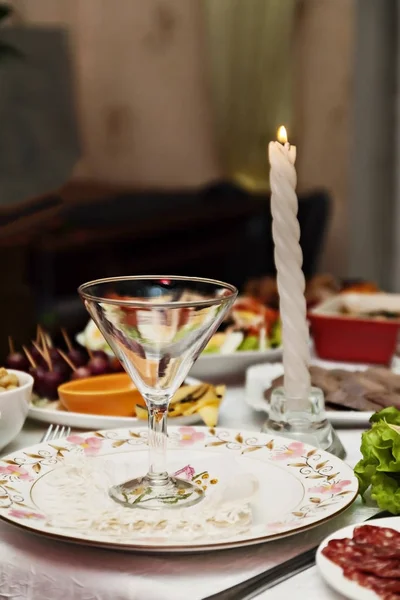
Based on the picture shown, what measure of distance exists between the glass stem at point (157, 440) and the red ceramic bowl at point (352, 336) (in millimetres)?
629

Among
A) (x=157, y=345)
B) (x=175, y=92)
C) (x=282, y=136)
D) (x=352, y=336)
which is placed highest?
(x=175, y=92)

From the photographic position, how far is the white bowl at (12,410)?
0.80 meters

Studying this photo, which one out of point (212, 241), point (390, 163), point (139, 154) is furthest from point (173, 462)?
point (139, 154)

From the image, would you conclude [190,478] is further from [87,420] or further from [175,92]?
[175,92]

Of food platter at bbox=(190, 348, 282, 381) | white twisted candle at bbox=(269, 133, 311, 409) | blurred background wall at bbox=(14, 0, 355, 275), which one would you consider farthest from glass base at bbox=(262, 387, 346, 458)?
blurred background wall at bbox=(14, 0, 355, 275)

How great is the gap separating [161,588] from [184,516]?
67 mm

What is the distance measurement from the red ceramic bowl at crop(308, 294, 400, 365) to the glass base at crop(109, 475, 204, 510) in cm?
62

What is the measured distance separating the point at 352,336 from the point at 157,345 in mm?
687

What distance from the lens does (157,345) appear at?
64 centimetres

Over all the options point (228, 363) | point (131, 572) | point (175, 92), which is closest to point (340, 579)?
point (131, 572)

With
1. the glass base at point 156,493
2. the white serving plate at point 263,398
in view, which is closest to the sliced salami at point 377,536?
the glass base at point 156,493

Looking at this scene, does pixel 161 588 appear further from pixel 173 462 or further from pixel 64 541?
pixel 173 462

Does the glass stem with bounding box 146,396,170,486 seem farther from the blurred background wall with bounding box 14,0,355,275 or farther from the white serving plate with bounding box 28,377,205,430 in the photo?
the blurred background wall with bounding box 14,0,355,275

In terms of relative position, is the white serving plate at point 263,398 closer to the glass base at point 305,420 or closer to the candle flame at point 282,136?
the glass base at point 305,420
